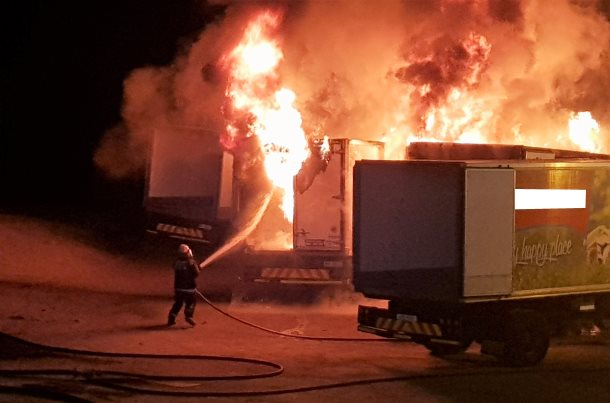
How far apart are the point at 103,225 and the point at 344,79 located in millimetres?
11752

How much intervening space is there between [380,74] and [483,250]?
9025 mm

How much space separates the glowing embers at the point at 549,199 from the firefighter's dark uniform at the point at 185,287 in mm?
5971

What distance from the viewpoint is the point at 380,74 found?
22250 mm

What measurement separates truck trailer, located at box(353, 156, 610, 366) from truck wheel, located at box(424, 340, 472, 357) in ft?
0.07

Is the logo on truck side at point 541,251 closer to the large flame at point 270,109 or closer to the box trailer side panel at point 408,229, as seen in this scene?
the box trailer side panel at point 408,229

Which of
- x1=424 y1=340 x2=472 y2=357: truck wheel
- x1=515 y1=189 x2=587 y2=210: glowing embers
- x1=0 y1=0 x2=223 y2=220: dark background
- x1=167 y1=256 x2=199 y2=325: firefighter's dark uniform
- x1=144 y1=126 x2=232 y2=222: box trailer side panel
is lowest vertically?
x1=424 y1=340 x2=472 y2=357: truck wheel

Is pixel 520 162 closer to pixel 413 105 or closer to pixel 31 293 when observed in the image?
pixel 413 105

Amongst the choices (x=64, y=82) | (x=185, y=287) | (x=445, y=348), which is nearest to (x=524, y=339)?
(x=445, y=348)

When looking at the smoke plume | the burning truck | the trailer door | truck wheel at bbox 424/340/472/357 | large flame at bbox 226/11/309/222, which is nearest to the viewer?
the trailer door

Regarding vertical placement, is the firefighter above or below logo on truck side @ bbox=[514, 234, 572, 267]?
below

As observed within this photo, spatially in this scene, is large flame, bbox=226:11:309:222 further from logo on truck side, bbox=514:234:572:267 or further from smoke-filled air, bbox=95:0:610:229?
logo on truck side, bbox=514:234:572:267

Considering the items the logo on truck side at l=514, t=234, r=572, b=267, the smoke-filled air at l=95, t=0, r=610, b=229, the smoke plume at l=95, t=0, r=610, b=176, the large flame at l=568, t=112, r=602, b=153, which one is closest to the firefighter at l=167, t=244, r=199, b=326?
the smoke-filled air at l=95, t=0, r=610, b=229

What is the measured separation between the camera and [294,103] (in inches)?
825

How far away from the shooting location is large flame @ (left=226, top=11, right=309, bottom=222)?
20578mm
